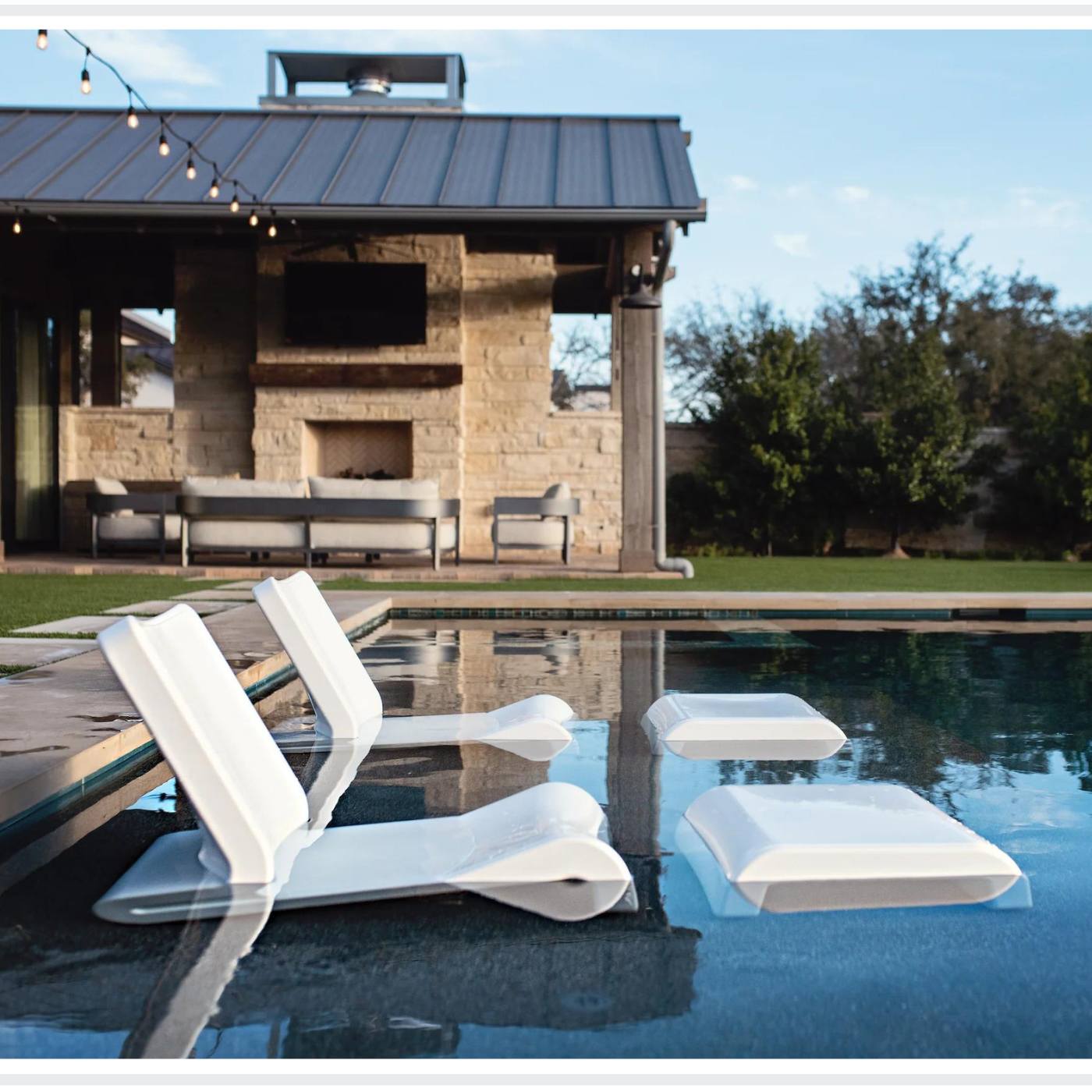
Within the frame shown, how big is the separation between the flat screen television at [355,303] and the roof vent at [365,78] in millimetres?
3516

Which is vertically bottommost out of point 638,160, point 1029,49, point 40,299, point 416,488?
point 416,488

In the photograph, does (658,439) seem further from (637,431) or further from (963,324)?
(963,324)

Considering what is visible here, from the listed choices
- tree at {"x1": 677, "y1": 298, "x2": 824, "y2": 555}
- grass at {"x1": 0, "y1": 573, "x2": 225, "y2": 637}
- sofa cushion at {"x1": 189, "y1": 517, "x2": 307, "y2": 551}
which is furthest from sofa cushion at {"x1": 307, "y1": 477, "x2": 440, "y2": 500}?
tree at {"x1": 677, "y1": 298, "x2": 824, "y2": 555}

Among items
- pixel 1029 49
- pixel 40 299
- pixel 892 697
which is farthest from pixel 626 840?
pixel 1029 49

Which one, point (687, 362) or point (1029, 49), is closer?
point (1029, 49)

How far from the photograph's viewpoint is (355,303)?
594 inches

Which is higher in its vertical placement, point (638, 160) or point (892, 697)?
point (638, 160)

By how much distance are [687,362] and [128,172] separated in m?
15.3

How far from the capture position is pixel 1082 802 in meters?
3.54

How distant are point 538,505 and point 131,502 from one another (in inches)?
163

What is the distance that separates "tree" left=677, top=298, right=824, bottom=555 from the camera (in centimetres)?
1647

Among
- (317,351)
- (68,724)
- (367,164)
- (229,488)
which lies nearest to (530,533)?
(229,488)

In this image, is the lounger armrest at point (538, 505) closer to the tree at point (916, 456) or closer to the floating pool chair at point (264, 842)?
the tree at point (916, 456)
